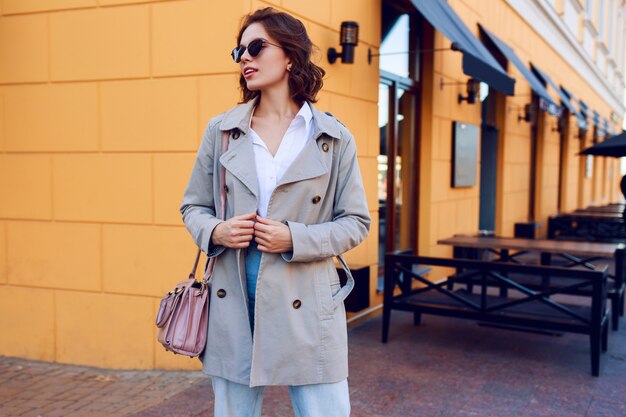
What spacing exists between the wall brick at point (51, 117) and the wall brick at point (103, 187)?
0.13 metres

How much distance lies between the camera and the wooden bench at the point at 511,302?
464 centimetres

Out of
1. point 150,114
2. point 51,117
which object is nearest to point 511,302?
point 150,114

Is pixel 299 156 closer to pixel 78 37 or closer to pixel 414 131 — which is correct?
pixel 78 37

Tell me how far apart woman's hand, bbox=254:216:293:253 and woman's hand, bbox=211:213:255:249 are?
21mm

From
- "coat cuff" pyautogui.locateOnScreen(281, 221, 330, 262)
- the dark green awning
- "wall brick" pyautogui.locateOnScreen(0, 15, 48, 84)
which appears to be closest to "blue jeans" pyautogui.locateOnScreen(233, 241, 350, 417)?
"coat cuff" pyautogui.locateOnScreen(281, 221, 330, 262)

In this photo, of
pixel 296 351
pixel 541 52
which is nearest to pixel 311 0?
pixel 296 351

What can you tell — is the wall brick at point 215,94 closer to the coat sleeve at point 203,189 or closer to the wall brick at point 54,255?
the wall brick at point 54,255

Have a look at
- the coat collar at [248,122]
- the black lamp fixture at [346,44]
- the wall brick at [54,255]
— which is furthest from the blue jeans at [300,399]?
the black lamp fixture at [346,44]

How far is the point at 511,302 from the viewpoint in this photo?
499 cm

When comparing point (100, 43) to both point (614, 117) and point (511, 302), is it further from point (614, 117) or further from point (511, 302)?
point (614, 117)

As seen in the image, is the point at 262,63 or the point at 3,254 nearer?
the point at 262,63

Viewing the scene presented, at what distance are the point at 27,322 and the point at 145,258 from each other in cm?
122

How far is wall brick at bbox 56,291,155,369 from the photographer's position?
466 cm

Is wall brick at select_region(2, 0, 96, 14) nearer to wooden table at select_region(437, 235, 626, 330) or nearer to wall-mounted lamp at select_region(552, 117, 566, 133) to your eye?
wooden table at select_region(437, 235, 626, 330)
